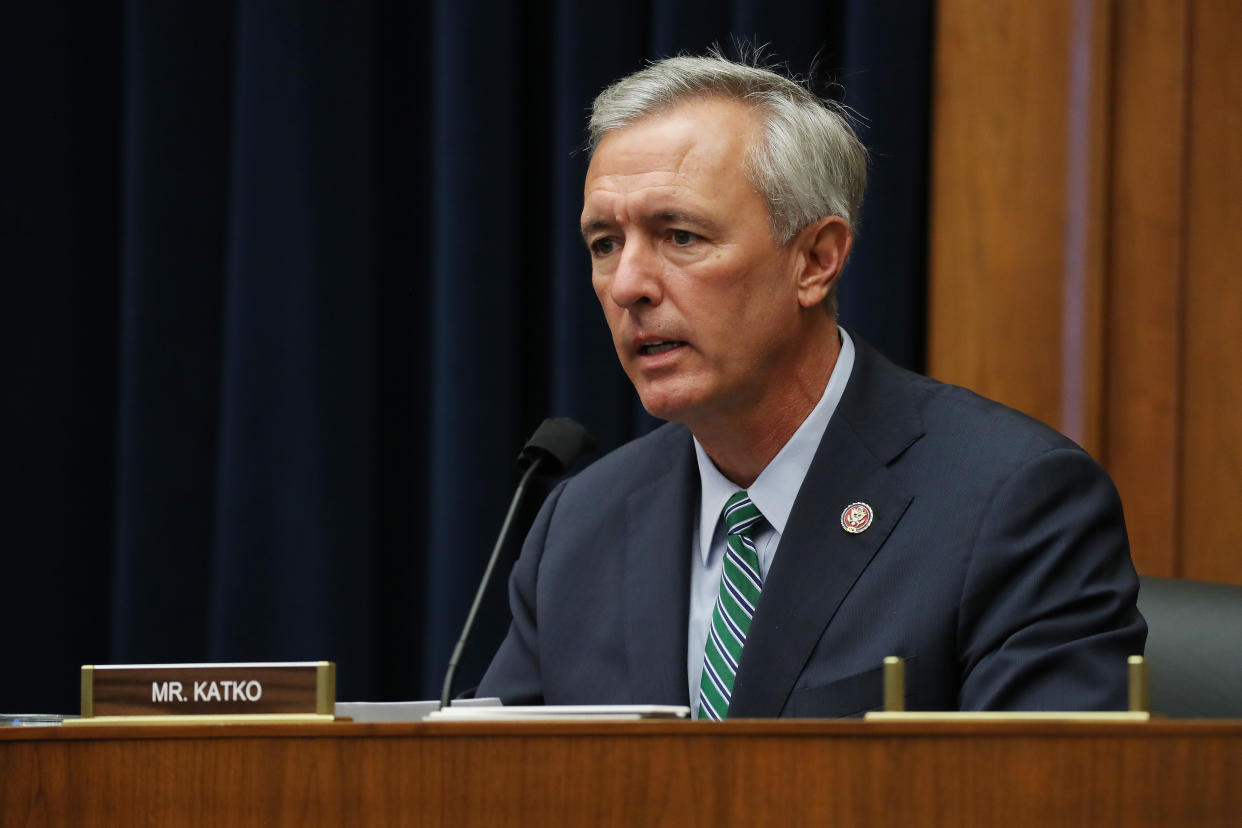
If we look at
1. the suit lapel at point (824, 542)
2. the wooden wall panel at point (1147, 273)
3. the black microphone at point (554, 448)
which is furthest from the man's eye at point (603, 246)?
the wooden wall panel at point (1147, 273)

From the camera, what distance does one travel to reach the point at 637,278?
6.00ft

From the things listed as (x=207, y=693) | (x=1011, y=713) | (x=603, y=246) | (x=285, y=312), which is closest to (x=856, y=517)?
(x=603, y=246)

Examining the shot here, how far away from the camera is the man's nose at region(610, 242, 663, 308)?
71.9 inches

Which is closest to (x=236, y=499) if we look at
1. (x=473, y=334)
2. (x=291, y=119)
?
(x=473, y=334)

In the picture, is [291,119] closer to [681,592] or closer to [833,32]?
[833,32]

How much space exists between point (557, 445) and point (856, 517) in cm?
41

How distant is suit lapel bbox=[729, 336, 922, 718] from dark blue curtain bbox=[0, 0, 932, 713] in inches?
37.3

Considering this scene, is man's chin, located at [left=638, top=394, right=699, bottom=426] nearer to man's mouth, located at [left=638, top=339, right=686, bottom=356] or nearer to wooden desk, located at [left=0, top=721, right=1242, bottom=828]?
man's mouth, located at [left=638, top=339, right=686, bottom=356]

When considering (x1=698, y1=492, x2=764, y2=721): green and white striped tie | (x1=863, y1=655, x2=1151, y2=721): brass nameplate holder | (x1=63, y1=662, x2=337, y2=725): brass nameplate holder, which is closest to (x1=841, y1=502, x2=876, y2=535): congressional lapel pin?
(x1=698, y1=492, x2=764, y2=721): green and white striped tie

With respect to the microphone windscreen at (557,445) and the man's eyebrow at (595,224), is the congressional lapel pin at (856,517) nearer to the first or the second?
the microphone windscreen at (557,445)

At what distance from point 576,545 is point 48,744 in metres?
1.14

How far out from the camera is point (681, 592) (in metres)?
1.84

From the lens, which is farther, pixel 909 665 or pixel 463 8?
pixel 463 8

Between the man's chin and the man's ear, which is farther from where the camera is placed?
the man's ear
